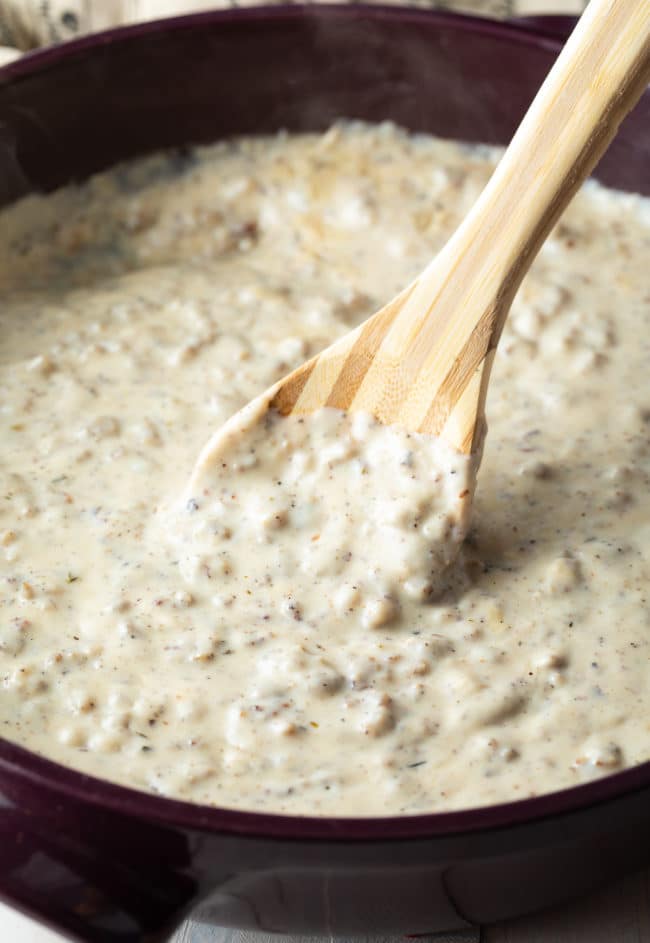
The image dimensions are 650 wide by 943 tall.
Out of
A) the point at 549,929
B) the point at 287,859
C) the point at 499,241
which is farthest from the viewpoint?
the point at 499,241

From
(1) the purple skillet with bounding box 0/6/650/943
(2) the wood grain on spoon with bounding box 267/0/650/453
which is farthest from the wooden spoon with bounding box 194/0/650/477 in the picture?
(1) the purple skillet with bounding box 0/6/650/943

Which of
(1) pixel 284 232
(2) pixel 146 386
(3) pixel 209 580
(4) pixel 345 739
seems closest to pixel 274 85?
(1) pixel 284 232

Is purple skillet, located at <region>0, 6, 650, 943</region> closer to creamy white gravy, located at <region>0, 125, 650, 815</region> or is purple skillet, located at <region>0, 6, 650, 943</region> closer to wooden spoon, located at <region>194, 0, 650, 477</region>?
creamy white gravy, located at <region>0, 125, 650, 815</region>

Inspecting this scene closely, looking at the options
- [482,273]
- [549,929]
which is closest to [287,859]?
[549,929]

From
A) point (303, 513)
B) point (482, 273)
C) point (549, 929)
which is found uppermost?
point (482, 273)

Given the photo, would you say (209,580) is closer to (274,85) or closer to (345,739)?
(345,739)

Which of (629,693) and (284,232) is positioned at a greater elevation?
(284,232)

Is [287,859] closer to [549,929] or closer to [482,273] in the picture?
[549,929]
